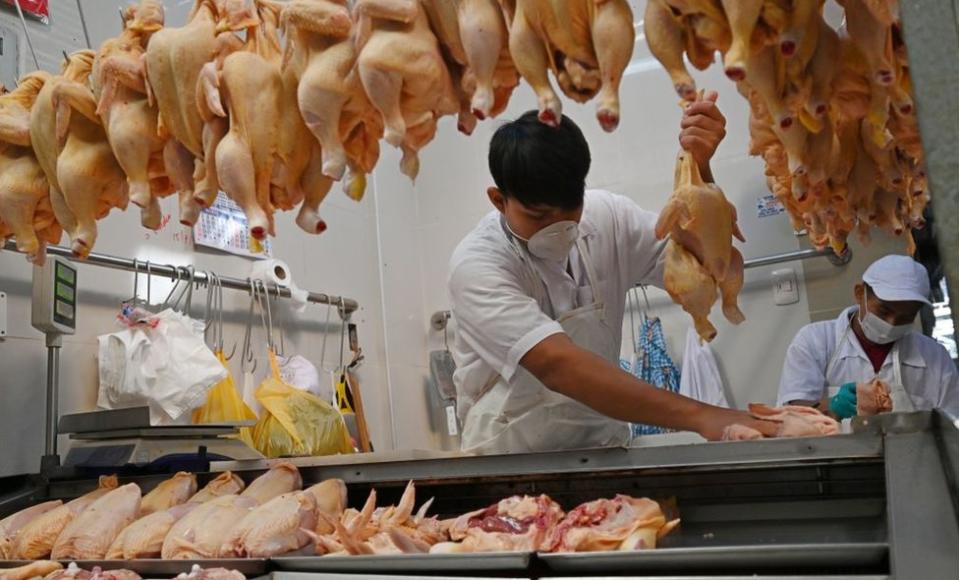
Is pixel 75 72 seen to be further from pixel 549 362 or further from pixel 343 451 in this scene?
pixel 343 451

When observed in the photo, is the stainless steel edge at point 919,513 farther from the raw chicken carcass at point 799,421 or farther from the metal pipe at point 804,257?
the metal pipe at point 804,257

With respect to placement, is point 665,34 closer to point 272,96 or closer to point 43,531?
point 272,96

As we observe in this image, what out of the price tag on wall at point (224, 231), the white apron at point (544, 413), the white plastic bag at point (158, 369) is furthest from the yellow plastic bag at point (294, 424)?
the white apron at point (544, 413)

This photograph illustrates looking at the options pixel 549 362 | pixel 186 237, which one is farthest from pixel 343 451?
pixel 549 362

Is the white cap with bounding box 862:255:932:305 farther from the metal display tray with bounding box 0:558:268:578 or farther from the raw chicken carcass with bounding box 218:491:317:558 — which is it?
the metal display tray with bounding box 0:558:268:578

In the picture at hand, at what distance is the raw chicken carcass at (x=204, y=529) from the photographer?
5.64ft

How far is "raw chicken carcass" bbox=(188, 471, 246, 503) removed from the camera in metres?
2.09

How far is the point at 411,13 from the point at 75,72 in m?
1.16

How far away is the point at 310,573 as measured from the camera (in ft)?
4.97

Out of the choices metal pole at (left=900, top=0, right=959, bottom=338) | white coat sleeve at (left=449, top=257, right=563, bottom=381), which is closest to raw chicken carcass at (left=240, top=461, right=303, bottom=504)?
white coat sleeve at (left=449, top=257, right=563, bottom=381)

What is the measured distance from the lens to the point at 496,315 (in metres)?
2.41

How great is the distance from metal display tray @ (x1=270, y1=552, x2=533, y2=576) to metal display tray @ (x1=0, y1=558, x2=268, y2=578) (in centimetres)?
6

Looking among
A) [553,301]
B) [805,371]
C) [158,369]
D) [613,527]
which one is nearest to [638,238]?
[553,301]

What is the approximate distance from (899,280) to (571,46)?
2.71 metres
